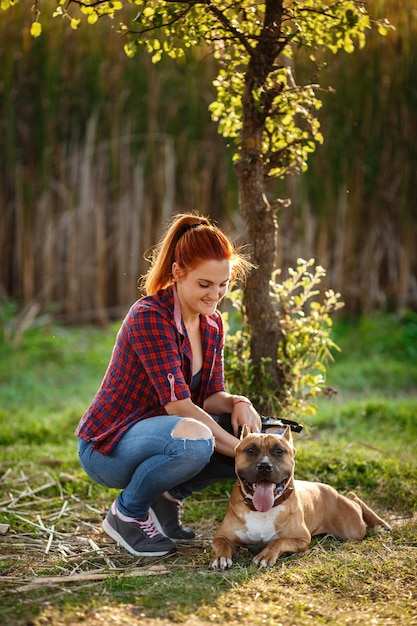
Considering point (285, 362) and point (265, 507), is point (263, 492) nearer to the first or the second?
point (265, 507)

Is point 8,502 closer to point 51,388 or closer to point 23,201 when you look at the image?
point 51,388

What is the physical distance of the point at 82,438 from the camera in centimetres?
391

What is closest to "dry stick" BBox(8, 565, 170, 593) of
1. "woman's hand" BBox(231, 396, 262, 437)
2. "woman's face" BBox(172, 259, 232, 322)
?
"woman's hand" BBox(231, 396, 262, 437)

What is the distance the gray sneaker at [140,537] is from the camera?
150 inches

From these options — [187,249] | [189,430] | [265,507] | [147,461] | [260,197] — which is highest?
[260,197]

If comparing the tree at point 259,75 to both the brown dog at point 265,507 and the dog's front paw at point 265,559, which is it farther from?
the dog's front paw at point 265,559

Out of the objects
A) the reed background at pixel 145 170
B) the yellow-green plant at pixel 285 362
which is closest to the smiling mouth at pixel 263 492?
the yellow-green plant at pixel 285 362

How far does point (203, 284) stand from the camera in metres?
3.77

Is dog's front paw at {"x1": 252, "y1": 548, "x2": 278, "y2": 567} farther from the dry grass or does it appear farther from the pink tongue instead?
the pink tongue

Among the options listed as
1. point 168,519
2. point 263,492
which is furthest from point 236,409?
point 168,519

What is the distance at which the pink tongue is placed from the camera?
3.60 meters

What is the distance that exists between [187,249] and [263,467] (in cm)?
98

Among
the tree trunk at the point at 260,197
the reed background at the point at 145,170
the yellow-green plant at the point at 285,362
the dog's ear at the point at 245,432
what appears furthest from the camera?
the reed background at the point at 145,170

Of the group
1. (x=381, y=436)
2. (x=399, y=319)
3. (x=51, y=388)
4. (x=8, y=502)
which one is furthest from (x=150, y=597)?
(x=399, y=319)
